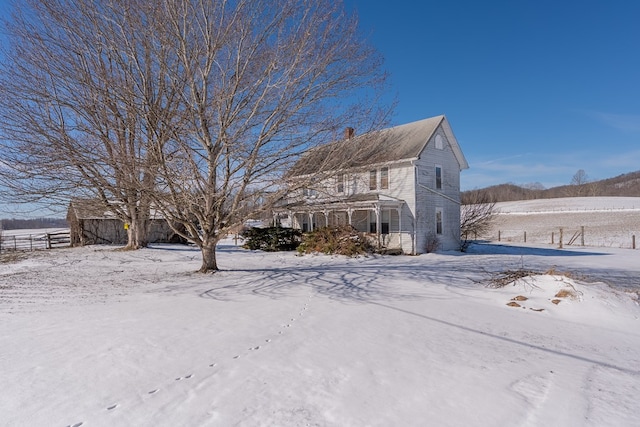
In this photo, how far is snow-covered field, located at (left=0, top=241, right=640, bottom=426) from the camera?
3.11 metres

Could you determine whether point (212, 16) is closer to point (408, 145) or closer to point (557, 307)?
point (557, 307)

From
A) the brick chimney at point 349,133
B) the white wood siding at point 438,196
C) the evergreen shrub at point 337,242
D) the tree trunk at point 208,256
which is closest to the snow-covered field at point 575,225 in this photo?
the white wood siding at point 438,196

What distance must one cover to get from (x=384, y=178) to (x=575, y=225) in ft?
97.4

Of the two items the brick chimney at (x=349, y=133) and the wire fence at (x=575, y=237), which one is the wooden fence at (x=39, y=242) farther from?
the wire fence at (x=575, y=237)

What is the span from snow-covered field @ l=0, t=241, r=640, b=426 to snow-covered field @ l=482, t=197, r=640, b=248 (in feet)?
83.0

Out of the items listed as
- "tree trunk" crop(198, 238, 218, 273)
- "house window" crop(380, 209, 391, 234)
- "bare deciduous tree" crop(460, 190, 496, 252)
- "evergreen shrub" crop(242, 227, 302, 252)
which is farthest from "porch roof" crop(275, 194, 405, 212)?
"tree trunk" crop(198, 238, 218, 273)

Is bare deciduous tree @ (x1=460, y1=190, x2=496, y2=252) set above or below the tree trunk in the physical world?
above

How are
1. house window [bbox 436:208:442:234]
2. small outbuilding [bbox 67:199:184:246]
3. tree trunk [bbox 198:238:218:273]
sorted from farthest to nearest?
small outbuilding [bbox 67:199:184:246]
house window [bbox 436:208:442:234]
tree trunk [bbox 198:238:218:273]

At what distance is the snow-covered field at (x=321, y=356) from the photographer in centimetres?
311

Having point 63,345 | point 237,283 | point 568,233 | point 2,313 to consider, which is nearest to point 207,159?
point 237,283

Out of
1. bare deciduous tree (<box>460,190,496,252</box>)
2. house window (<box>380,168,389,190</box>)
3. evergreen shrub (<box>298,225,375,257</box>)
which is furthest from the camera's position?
bare deciduous tree (<box>460,190,496,252</box>)

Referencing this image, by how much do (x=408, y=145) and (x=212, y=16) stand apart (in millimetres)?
12491

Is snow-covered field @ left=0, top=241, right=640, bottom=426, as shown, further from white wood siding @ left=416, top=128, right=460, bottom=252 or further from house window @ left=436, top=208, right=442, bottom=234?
house window @ left=436, top=208, right=442, bottom=234

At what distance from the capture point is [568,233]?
34688 mm
